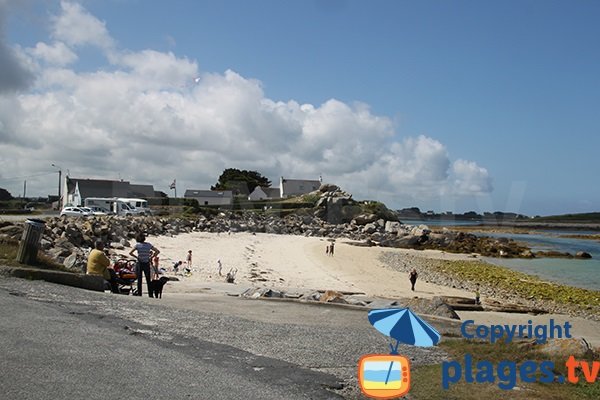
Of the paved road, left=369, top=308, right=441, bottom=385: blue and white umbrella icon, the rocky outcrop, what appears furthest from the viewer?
the rocky outcrop

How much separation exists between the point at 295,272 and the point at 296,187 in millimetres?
82597

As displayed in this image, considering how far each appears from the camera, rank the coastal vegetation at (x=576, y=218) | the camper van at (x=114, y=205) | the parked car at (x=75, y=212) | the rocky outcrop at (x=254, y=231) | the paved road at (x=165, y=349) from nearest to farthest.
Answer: the paved road at (x=165, y=349) → the rocky outcrop at (x=254, y=231) → the parked car at (x=75, y=212) → the camper van at (x=114, y=205) → the coastal vegetation at (x=576, y=218)

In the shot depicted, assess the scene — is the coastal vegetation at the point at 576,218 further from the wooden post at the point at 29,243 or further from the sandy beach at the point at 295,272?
the wooden post at the point at 29,243

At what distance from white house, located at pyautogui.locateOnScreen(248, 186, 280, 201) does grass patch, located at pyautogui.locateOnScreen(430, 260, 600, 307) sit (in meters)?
67.7

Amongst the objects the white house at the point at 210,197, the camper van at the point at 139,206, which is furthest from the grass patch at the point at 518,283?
the white house at the point at 210,197

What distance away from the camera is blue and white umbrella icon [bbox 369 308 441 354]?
6035 millimetres

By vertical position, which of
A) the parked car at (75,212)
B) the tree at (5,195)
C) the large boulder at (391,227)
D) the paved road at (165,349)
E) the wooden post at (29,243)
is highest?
the tree at (5,195)

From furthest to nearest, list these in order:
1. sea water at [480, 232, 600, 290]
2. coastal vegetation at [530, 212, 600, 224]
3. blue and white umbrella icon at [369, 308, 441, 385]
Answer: coastal vegetation at [530, 212, 600, 224] → sea water at [480, 232, 600, 290] → blue and white umbrella icon at [369, 308, 441, 385]

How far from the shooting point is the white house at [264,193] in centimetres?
10944

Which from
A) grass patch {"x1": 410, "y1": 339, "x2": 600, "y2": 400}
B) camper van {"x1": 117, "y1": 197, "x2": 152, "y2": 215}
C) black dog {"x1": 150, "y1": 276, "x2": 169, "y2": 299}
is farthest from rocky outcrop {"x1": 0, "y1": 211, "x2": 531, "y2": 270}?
grass patch {"x1": 410, "y1": 339, "x2": 600, "y2": 400}

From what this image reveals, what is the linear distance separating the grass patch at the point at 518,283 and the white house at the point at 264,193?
67.7 meters

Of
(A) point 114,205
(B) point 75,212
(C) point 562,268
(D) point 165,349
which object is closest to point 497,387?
(D) point 165,349

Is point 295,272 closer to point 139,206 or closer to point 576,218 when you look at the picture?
point 139,206

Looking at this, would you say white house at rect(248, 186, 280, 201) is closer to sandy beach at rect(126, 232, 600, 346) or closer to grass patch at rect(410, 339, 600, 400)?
sandy beach at rect(126, 232, 600, 346)
